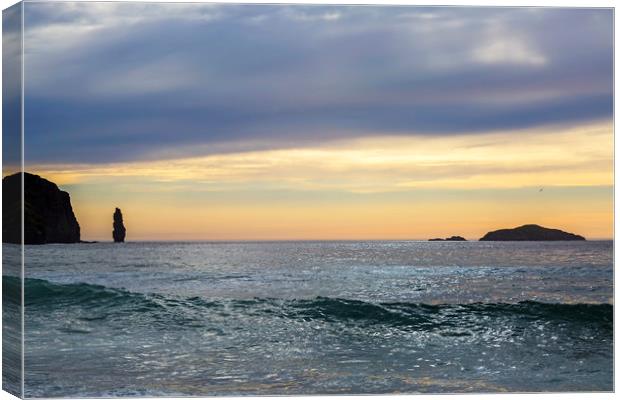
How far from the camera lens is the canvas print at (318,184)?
263 inches

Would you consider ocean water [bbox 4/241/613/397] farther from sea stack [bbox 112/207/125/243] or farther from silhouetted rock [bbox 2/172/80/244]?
sea stack [bbox 112/207/125/243]

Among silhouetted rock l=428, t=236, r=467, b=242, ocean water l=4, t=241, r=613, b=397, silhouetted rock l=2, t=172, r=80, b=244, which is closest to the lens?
silhouetted rock l=2, t=172, r=80, b=244

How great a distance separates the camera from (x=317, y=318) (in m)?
7.88

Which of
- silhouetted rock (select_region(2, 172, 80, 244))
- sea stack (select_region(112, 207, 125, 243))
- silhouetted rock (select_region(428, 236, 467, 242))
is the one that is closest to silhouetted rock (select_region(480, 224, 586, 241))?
silhouetted rock (select_region(428, 236, 467, 242))

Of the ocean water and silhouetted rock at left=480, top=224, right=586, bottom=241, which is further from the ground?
silhouetted rock at left=480, top=224, right=586, bottom=241

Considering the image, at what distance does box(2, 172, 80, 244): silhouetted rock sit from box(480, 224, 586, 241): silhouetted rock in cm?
359

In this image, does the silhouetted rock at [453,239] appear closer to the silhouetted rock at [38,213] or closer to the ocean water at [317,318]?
the ocean water at [317,318]

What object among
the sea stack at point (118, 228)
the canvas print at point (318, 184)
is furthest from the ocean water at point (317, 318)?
the sea stack at point (118, 228)

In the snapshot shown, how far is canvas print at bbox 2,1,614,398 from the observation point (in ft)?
21.9

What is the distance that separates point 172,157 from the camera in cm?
770

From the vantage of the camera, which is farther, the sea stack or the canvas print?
the sea stack

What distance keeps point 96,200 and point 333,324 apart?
2414 mm

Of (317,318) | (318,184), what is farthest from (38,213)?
(317,318)

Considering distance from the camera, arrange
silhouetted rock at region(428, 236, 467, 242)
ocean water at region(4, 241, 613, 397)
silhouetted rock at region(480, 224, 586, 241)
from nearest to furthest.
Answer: ocean water at region(4, 241, 613, 397) < silhouetted rock at region(480, 224, 586, 241) < silhouetted rock at region(428, 236, 467, 242)
